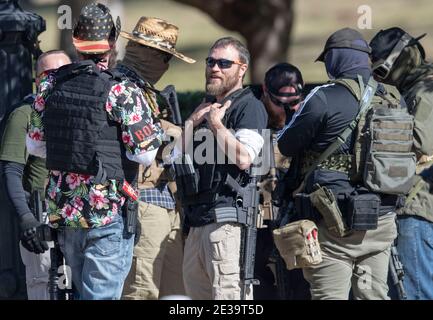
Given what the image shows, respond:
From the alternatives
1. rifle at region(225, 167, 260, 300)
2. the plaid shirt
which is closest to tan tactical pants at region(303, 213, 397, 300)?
rifle at region(225, 167, 260, 300)

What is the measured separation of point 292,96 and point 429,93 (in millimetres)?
934

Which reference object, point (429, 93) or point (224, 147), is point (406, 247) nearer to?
point (429, 93)

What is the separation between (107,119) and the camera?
641 cm

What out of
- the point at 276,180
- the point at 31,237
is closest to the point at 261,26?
the point at 276,180

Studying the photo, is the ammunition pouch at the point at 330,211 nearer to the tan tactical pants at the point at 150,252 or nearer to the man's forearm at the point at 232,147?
the man's forearm at the point at 232,147

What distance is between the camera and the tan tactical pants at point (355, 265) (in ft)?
22.9

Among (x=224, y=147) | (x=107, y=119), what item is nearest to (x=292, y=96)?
(x=224, y=147)

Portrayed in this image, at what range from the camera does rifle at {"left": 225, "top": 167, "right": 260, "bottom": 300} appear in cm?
694

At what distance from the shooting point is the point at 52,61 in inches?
295

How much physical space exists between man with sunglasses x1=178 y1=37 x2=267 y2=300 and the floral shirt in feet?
1.80

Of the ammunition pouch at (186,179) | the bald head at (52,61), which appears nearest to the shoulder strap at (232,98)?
the ammunition pouch at (186,179)

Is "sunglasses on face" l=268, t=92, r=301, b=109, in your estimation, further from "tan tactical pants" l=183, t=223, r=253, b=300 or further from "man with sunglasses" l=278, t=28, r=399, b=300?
"tan tactical pants" l=183, t=223, r=253, b=300

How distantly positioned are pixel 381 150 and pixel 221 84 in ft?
3.33

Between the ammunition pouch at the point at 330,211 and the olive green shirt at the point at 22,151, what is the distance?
5.64ft
